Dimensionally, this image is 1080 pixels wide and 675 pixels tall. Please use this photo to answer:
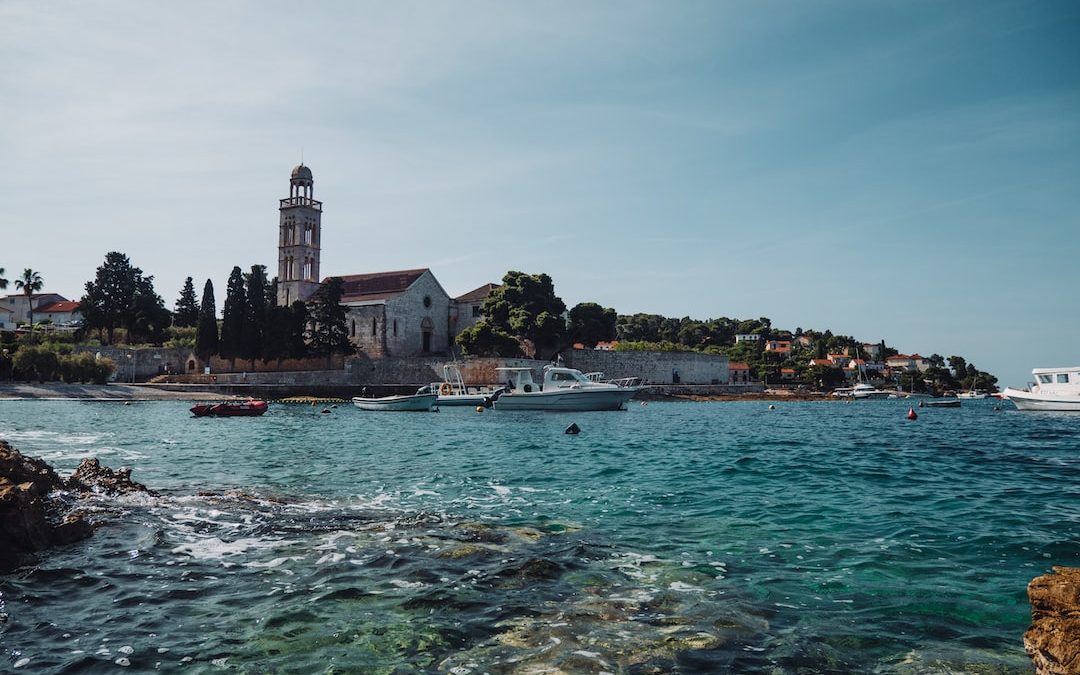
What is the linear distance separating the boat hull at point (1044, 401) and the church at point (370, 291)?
45.7 meters

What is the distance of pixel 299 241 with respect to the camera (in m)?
68.4

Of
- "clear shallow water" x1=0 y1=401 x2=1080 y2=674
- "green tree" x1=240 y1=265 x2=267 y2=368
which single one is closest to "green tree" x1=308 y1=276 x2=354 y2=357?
"green tree" x1=240 y1=265 x2=267 y2=368

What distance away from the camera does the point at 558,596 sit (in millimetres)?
5699

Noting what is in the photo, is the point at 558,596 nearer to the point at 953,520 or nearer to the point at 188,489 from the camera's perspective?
the point at 953,520

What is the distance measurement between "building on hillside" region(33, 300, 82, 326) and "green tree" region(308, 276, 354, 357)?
158 ft

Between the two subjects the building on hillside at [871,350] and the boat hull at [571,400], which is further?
the building on hillside at [871,350]

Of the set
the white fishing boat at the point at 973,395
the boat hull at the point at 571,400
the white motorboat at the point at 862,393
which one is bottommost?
the white fishing boat at the point at 973,395

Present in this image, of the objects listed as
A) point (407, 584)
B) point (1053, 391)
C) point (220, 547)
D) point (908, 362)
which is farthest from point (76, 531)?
point (908, 362)

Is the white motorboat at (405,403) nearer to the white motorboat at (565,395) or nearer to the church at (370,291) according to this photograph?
the white motorboat at (565,395)

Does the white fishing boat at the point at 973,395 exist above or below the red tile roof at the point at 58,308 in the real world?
below

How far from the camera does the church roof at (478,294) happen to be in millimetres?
69688

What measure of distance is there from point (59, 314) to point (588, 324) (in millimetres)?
72892

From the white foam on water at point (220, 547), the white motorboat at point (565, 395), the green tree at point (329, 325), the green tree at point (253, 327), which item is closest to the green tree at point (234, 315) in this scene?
the green tree at point (253, 327)

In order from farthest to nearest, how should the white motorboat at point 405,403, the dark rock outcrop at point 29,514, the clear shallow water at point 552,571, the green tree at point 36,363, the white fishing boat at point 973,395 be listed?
the white fishing boat at point 973,395 → the green tree at point 36,363 → the white motorboat at point 405,403 → the dark rock outcrop at point 29,514 → the clear shallow water at point 552,571
